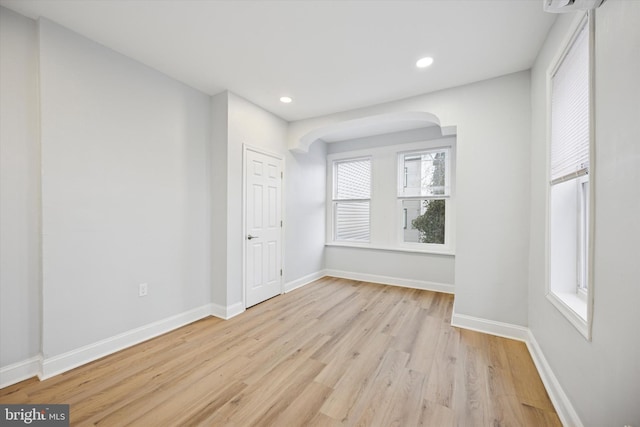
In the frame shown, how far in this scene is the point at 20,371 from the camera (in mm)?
1772

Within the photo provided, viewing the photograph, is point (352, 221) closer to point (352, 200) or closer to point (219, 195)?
point (352, 200)

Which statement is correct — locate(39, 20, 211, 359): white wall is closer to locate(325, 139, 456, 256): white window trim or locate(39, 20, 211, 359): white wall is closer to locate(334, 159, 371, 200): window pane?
locate(325, 139, 456, 256): white window trim

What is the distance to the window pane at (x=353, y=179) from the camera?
184 inches

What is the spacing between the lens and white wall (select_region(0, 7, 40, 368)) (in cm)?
172

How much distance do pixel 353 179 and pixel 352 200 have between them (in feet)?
1.38

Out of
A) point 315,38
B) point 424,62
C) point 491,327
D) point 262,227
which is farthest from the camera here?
point 262,227

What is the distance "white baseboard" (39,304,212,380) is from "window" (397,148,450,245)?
339 centimetres

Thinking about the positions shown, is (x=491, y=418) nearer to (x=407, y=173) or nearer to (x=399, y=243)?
(x=399, y=243)

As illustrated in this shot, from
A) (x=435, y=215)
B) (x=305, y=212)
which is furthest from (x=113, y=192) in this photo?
(x=435, y=215)

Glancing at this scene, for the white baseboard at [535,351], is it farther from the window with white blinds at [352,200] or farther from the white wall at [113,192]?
the white wall at [113,192]

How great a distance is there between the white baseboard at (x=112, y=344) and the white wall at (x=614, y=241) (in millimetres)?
3206

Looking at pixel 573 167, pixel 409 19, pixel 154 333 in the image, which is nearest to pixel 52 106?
pixel 154 333

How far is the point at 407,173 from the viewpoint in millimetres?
4320

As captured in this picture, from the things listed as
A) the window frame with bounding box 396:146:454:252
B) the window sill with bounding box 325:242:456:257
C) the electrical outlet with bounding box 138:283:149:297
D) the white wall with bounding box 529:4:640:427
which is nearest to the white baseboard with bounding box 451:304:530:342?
the white wall with bounding box 529:4:640:427
